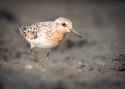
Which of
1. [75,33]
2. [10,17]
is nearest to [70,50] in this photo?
[75,33]

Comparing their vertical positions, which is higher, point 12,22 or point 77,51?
point 12,22

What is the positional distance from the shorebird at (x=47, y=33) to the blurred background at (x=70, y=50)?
1.3 inches

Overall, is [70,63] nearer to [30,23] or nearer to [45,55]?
[45,55]

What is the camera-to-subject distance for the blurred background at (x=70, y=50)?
3.26 ft

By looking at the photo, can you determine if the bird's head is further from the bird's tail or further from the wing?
the bird's tail

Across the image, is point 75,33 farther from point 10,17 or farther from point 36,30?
point 10,17

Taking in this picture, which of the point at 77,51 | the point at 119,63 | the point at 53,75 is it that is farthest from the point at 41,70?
the point at 119,63

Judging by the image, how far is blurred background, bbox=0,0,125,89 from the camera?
3.26 feet

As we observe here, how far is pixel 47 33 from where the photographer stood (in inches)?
41.1

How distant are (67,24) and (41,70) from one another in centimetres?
17

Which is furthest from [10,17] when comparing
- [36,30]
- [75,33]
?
[75,33]

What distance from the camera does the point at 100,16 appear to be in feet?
3.83

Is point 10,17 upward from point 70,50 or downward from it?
upward

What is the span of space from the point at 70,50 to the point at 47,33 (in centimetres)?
11
